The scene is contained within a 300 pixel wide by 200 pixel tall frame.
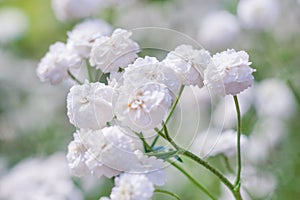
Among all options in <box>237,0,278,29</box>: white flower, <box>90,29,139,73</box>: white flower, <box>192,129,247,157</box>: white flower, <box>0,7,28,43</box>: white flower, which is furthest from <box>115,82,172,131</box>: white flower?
<box>0,7,28,43</box>: white flower

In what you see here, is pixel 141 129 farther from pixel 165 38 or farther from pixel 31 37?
pixel 31 37

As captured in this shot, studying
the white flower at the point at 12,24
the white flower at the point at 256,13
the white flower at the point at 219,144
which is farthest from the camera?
the white flower at the point at 12,24

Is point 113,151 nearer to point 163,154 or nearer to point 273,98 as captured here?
point 163,154

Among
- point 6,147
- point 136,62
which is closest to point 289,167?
point 136,62

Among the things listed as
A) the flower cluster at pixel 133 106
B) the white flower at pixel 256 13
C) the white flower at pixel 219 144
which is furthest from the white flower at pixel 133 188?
the white flower at pixel 256 13

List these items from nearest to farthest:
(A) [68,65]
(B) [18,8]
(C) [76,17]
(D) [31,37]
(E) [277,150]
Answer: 1. (A) [68,65]
2. (E) [277,150]
3. (C) [76,17]
4. (D) [31,37]
5. (B) [18,8]

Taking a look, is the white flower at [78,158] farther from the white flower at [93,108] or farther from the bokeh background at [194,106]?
the bokeh background at [194,106]

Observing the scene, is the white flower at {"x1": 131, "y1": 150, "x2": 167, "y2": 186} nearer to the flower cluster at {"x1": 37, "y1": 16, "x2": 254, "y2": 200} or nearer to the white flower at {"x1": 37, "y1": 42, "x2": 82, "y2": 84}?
the flower cluster at {"x1": 37, "y1": 16, "x2": 254, "y2": 200}
